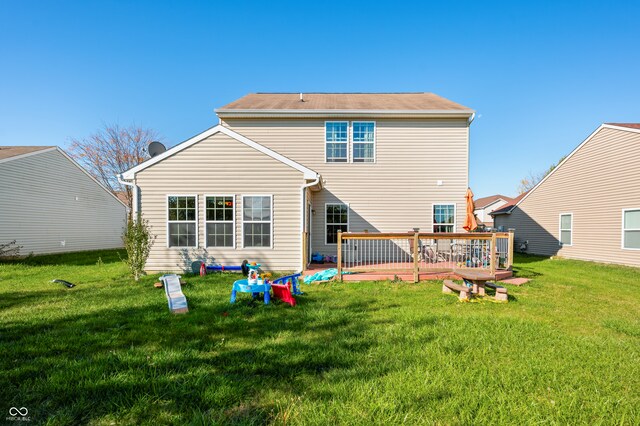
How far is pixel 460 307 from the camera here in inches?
215

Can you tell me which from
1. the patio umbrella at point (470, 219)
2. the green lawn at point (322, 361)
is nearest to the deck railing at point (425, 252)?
the patio umbrella at point (470, 219)

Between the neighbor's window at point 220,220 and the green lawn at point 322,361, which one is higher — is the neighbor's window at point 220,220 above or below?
above

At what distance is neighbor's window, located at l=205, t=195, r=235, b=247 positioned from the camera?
901 centimetres

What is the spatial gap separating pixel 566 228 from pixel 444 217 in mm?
7996

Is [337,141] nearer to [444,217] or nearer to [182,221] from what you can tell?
[444,217]

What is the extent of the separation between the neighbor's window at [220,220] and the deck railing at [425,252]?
12.0 feet

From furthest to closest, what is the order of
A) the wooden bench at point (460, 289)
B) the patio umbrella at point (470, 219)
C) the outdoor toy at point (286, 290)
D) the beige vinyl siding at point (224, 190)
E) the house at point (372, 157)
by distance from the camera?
the house at point (372, 157), the patio umbrella at point (470, 219), the beige vinyl siding at point (224, 190), the wooden bench at point (460, 289), the outdoor toy at point (286, 290)

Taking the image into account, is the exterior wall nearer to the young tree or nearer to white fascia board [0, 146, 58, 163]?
the young tree

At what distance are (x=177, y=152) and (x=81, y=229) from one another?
13108 mm

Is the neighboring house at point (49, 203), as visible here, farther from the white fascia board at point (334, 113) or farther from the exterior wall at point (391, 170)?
the exterior wall at point (391, 170)

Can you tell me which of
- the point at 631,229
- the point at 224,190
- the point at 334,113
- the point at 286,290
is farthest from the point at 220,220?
the point at 631,229

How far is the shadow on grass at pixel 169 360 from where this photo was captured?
2.43 meters

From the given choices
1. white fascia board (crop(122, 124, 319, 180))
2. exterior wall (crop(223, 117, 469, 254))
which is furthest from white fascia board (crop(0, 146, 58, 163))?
exterior wall (crop(223, 117, 469, 254))

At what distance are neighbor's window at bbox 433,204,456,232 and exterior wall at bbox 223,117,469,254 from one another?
20 centimetres
